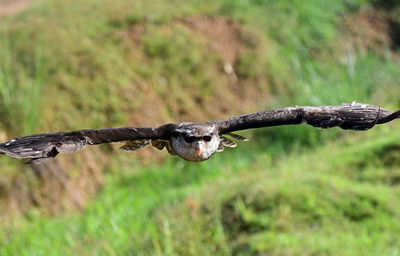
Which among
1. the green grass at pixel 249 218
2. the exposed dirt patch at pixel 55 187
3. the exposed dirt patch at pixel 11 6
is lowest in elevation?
the green grass at pixel 249 218

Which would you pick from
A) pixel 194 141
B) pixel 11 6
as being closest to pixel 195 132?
pixel 194 141

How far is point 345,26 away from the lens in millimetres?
10922

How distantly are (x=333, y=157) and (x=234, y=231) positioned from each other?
1.77m

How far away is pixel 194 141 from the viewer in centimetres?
Result: 345

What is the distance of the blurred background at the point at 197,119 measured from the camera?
229 inches

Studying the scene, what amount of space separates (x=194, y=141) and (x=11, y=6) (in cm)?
657

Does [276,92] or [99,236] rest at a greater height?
[276,92]

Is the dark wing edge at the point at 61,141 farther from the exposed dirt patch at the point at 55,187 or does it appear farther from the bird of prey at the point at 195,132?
the exposed dirt patch at the point at 55,187

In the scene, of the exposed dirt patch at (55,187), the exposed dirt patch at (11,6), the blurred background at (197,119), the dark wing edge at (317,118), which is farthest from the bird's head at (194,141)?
the exposed dirt patch at (11,6)

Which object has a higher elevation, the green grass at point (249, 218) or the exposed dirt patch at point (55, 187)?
the exposed dirt patch at point (55, 187)

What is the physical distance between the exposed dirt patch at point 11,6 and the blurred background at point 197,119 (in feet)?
0.10

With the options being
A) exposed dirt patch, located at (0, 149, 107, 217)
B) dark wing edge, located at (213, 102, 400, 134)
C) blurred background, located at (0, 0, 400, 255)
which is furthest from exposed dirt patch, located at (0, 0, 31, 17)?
dark wing edge, located at (213, 102, 400, 134)

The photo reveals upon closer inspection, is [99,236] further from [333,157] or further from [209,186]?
[333,157]

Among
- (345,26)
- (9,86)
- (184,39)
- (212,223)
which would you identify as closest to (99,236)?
(212,223)
